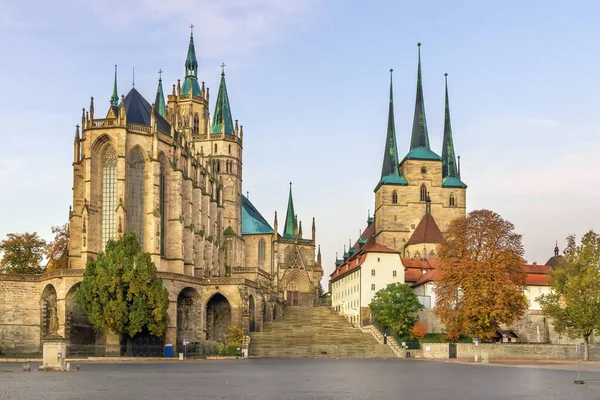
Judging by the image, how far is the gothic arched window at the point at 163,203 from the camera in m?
78.9

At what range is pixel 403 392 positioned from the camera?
95.8 ft

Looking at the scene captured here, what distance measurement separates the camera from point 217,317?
263ft

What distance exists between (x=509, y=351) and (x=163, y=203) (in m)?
34.9

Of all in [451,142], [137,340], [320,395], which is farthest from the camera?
[451,142]

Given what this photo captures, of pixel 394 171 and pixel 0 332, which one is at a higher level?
pixel 394 171

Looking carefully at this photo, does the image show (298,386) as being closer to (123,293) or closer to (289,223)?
(123,293)

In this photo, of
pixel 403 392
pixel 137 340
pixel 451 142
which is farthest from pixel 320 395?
pixel 451 142

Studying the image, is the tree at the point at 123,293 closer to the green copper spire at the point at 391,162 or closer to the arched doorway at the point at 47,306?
the arched doorway at the point at 47,306

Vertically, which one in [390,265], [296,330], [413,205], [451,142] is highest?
[451,142]

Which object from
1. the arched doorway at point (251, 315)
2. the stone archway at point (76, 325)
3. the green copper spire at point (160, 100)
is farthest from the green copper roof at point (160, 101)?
the stone archway at point (76, 325)

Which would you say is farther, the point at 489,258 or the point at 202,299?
the point at 202,299

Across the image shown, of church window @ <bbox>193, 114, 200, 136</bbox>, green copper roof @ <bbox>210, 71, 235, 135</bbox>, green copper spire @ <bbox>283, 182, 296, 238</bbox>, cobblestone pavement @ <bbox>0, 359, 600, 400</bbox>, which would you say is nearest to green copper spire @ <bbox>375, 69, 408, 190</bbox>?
green copper spire @ <bbox>283, 182, 296, 238</bbox>

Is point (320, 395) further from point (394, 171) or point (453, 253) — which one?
point (394, 171)

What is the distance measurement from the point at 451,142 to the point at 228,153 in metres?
35.6
